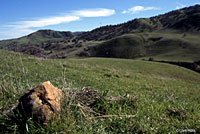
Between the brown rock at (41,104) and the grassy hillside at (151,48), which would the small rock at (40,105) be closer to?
the brown rock at (41,104)

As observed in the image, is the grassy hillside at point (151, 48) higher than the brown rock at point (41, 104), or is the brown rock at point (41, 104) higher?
the brown rock at point (41, 104)

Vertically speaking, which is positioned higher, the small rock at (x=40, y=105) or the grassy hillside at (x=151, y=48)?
the small rock at (x=40, y=105)

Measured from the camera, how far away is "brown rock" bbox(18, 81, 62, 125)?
3717 mm

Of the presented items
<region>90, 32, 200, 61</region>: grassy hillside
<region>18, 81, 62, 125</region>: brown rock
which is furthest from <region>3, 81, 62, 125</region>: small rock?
<region>90, 32, 200, 61</region>: grassy hillside

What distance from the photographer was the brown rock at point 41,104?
3.72m

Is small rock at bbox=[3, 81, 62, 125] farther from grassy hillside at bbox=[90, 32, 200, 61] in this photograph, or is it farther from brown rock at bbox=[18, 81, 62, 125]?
grassy hillside at bbox=[90, 32, 200, 61]

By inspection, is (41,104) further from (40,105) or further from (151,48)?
(151,48)

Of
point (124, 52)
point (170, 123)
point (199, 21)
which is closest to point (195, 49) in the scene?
point (124, 52)

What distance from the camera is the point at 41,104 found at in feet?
12.6

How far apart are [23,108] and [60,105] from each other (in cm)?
87

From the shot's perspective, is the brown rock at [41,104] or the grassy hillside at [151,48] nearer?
the brown rock at [41,104]

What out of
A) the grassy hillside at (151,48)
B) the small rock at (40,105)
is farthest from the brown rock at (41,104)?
the grassy hillside at (151,48)

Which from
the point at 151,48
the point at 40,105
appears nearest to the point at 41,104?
the point at 40,105

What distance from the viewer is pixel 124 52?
95.9m
